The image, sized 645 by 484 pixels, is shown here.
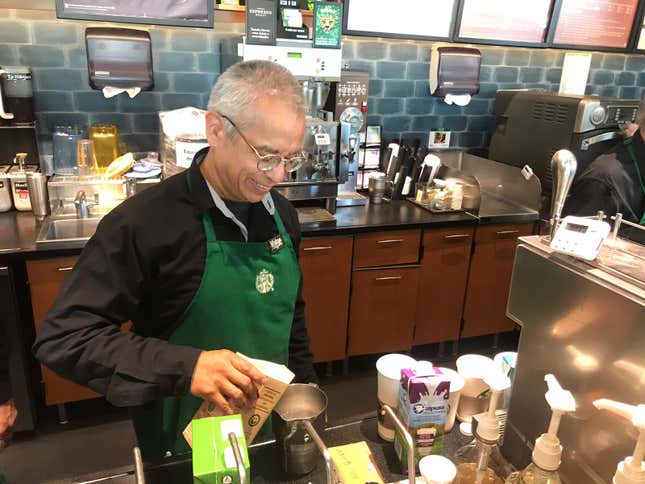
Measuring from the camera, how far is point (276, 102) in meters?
1.18

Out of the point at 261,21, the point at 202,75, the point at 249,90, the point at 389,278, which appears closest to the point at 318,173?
the point at 389,278

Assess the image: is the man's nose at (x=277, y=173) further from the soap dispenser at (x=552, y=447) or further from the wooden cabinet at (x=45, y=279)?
the wooden cabinet at (x=45, y=279)

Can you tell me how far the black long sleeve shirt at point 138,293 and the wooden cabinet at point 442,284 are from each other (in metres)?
1.82

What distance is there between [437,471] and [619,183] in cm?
203

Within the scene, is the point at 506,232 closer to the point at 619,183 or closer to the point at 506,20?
the point at 619,183

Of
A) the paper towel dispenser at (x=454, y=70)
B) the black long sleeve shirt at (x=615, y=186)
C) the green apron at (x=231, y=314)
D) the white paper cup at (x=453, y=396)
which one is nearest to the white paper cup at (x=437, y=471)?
the white paper cup at (x=453, y=396)

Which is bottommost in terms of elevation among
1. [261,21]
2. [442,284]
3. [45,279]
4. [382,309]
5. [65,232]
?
[382,309]

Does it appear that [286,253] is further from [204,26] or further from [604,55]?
[604,55]

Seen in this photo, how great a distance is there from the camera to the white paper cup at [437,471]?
89cm

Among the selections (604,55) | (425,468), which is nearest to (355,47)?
(604,55)

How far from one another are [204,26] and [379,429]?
2377mm

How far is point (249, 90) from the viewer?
1.18 m

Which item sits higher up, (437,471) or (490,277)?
(437,471)

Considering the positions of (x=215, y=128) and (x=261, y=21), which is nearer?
(x=215, y=128)
